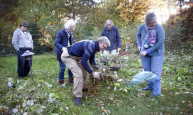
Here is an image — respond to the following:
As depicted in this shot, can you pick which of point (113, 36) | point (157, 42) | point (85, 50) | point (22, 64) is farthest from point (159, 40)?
point (22, 64)

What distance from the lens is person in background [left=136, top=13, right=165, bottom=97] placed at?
3279mm

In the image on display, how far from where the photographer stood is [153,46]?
335 cm

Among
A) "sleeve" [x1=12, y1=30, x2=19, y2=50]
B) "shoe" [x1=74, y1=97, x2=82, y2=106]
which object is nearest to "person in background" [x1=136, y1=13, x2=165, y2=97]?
"shoe" [x1=74, y1=97, x2=82, y2=106]

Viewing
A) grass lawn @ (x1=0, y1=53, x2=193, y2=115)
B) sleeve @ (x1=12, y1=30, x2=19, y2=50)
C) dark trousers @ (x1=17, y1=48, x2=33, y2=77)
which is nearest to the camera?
grass lawn @ (x1=0, y1=53, x2=193, y2=115)

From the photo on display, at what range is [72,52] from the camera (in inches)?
126

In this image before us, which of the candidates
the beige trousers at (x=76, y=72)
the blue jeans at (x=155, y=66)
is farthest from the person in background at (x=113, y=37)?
the beige trousers at (x=76, y=72)

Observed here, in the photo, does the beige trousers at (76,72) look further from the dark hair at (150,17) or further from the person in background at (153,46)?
the dark hair at (150,17)

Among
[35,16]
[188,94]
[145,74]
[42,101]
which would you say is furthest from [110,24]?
[35,16]

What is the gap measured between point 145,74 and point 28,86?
2411mm

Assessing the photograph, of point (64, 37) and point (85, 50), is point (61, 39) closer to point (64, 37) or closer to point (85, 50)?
point (64, 37)

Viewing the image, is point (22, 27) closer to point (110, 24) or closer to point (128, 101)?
point (110, 24)

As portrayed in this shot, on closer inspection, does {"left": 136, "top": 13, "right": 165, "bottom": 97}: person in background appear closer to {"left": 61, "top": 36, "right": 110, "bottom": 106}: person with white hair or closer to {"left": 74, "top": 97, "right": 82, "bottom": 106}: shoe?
{"left": 61, "top": 36, "right": 110, "bottom": 106}: person with white hair

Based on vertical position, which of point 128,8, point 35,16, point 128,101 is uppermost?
point 128,8

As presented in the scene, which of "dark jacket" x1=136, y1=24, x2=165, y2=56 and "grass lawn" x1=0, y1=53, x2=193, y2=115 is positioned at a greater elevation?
"dark jacket" x1=136, y1=24, x2=165, y2=56
